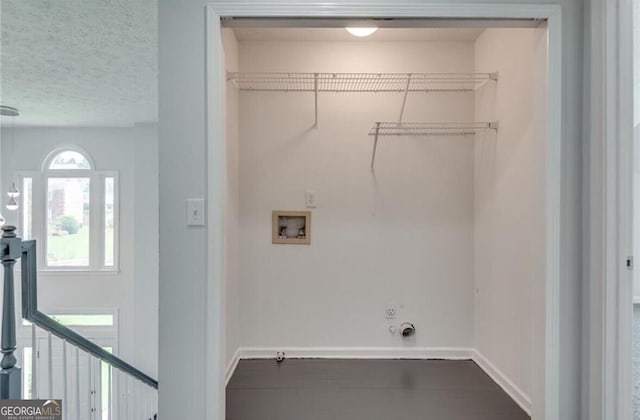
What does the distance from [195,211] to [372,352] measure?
177 centimetres

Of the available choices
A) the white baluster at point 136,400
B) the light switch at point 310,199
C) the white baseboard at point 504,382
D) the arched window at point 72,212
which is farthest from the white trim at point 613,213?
the arched window at point 72,212

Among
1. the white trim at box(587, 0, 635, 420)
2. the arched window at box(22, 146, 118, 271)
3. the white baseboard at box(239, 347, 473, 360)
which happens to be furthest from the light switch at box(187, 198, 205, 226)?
the arched window at box(22, 146, 118, 271)

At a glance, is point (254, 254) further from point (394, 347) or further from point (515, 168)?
point (515, 168)

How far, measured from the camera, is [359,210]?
273cm

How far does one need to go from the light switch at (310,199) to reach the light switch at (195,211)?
1.15 m

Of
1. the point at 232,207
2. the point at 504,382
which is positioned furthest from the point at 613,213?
the point at 232,207

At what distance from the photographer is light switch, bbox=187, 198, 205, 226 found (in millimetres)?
1648

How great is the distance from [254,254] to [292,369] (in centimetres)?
85

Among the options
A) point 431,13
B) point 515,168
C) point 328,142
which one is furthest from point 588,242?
point 328,142

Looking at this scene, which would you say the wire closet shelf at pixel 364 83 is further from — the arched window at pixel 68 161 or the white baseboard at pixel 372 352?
the arched window at pixel 68 161

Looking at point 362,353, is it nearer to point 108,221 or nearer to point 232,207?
point 232,207

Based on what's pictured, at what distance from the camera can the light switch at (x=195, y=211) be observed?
165 cm

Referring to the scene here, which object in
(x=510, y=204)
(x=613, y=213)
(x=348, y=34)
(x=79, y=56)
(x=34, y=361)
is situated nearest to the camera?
(x=613, y=213)

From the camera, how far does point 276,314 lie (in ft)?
8.92
